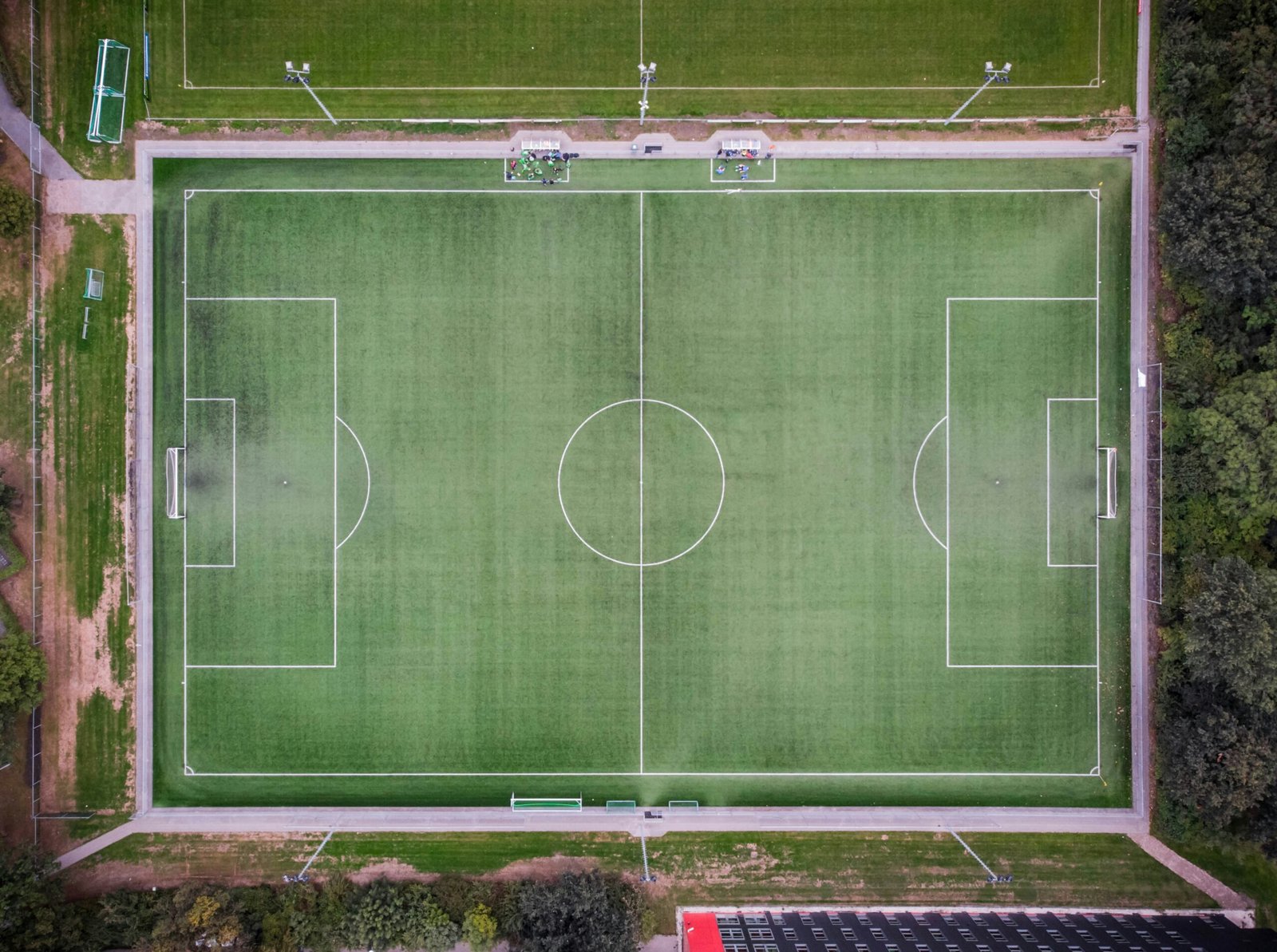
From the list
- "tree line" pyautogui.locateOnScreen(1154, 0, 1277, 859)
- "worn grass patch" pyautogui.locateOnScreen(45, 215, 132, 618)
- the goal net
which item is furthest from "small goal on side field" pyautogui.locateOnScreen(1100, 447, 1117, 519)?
the goal net

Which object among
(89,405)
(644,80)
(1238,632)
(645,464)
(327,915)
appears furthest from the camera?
(645,464)

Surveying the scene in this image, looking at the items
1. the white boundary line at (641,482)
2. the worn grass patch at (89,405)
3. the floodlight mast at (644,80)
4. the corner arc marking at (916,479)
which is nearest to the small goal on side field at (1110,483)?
the corner arc marking at (916,479)

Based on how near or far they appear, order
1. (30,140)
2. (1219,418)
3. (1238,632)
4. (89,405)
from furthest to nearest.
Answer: (89,405)
(30,140)
(1219,418)
(1238,632)

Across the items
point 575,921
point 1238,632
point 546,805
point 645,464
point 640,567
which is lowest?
point 575,921

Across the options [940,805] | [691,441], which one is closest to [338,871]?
[691,441]

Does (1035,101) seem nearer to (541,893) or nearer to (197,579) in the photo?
(541,893)

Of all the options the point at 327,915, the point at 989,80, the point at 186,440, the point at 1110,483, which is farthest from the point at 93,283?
the point at 1110,483

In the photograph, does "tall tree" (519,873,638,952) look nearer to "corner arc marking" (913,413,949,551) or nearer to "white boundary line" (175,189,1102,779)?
"white boundary line" (175,189,1102,779)

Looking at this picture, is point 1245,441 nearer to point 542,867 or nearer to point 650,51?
point 650,51
